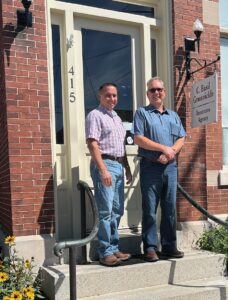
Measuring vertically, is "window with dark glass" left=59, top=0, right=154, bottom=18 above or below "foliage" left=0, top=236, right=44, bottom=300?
above

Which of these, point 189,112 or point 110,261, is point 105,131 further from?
point 189,112

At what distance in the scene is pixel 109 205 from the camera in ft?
13.7

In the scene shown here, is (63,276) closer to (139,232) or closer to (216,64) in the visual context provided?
(139,232)

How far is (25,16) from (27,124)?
45.2 inches

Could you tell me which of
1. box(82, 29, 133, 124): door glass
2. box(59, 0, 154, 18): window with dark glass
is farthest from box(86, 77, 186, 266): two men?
box(59, 0, 154, 18): window with dark glass

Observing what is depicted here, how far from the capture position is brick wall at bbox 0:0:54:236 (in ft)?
14.7

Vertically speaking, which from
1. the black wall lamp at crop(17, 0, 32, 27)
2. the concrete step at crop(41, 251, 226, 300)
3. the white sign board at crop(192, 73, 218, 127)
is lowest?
the concrete step at crop(41, 251, 226, 300)

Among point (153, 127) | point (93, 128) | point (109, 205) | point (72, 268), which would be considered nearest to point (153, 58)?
point (153, 127)

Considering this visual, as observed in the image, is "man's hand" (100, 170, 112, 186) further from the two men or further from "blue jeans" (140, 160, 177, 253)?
"blue jeans" (140, 160, 177, 253)

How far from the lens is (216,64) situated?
5949mm

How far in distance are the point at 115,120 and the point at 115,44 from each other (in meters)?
1.46

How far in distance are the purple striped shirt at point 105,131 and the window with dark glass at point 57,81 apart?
0.83 m

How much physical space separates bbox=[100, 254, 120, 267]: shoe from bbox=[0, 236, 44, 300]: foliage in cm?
69

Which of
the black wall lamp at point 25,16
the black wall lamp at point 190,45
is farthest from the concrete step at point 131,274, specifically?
the black wall lamp at point 25,16
